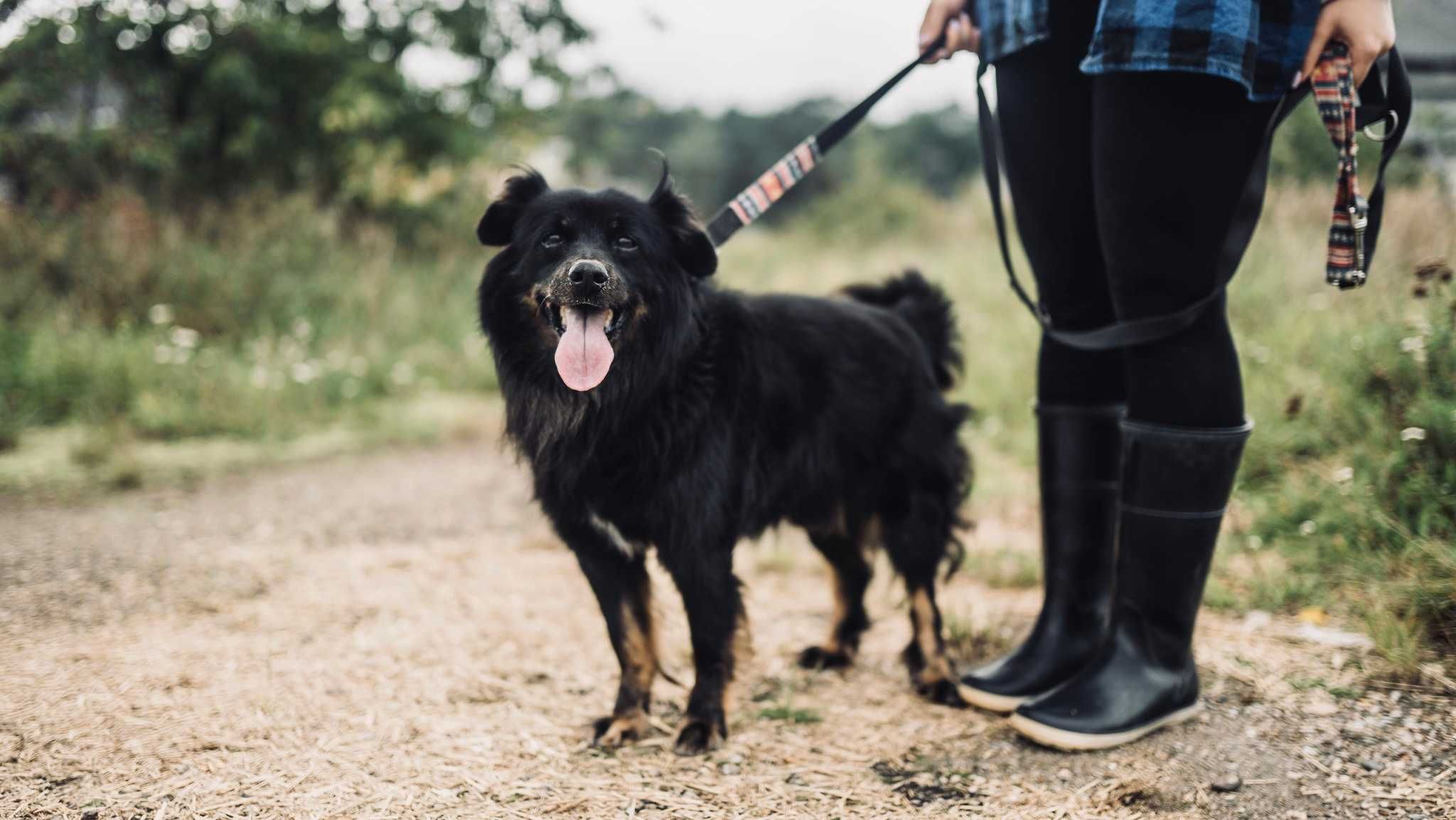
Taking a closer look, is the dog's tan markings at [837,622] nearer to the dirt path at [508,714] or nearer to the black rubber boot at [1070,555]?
the dirt path at [508,714]

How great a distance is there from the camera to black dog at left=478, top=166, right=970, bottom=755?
2.04 metres

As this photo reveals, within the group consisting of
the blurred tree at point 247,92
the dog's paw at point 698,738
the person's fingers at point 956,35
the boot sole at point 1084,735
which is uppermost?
the blurred tree at point 247,92

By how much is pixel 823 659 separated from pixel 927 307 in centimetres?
106

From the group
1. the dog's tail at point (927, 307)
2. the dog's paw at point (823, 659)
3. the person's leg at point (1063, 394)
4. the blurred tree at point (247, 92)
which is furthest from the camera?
the blurred tree at point (247, 92)

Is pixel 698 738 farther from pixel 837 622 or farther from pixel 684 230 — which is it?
pixel 684 230

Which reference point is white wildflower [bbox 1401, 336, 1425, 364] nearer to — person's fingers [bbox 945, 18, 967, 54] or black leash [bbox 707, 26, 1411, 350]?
black leash [bbox 707, 26, 1411, 350]

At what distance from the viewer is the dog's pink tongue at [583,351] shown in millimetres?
1979

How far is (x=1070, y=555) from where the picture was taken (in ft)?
7.09

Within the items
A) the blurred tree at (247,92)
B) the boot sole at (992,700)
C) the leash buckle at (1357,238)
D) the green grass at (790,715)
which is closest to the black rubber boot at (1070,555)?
the boot sole at (992,700)

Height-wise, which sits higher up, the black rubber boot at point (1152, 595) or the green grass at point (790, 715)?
the black rubber boot at point (1152, 595)

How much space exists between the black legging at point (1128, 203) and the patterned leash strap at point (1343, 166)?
94 millimetres

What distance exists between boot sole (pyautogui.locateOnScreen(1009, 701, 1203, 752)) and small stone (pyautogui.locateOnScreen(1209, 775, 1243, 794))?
17 cm

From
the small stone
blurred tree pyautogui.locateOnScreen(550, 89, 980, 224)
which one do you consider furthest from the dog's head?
blurred tree pyautogui.locateOnScreen(550, 89, 980, 224)

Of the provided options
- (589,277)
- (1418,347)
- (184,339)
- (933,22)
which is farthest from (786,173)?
(184,339)
